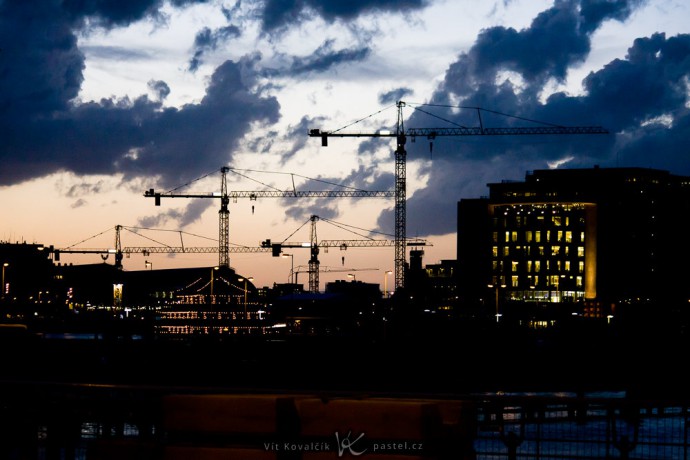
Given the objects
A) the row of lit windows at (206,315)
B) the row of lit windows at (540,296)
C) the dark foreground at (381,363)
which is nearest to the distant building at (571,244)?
the row of lit windows at (540,296)

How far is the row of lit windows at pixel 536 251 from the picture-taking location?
185 metres

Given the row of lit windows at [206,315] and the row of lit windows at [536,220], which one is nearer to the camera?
the row of lit windows at [206,315]

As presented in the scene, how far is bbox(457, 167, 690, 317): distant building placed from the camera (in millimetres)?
184375

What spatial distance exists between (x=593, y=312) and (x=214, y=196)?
75548 millimetres

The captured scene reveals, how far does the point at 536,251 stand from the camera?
18450 centimetres

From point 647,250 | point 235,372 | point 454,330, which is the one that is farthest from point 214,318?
point 647,250

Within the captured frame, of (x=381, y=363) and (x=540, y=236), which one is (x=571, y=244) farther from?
(x=381, y=363)

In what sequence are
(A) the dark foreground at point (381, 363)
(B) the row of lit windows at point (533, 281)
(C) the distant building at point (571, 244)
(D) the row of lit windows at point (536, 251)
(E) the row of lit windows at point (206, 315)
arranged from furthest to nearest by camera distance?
(D) the row of lit windows at point (536, 251) → (C) the distant building at point (571, 244) → (B) the row of lit windows at point (533, 281) → (E) the row of lit windows at point (206, 315) → (A) the dark foreground at point (381, 363)

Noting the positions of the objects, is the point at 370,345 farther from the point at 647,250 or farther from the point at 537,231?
the point at 647,250

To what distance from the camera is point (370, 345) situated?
83.6 meters

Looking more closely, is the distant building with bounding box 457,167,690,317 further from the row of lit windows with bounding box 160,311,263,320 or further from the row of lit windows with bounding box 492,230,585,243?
the row of lit windows with bounding box 160,311,263,320

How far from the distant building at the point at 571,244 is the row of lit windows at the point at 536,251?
182 millimetres

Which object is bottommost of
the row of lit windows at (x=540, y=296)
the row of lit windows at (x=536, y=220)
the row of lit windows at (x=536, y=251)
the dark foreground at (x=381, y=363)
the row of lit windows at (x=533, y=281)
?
the dark foreground at (x=381, y=363)

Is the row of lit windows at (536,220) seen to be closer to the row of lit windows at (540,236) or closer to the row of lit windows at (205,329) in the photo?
the row of lit windows at (540,236)
